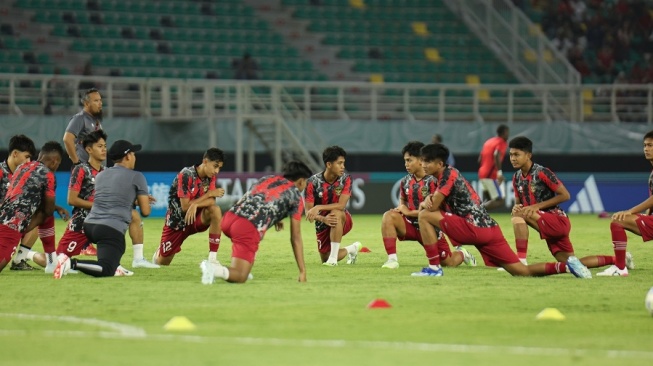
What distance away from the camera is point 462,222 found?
1398 centimetres

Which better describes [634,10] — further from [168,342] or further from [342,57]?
[168,342]

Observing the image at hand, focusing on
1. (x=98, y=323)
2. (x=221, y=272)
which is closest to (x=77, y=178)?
(x=221, y=272)

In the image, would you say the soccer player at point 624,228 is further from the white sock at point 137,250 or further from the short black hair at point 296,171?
the white sock at point 137,250

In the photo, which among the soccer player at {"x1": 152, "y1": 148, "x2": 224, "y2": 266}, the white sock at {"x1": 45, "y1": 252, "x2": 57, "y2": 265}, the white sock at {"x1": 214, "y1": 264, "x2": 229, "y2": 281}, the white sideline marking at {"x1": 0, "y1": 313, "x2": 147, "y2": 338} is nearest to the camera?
the white sideline marking at {"x1": 0, "y1": 313, "x2": 147, "y2": 338}

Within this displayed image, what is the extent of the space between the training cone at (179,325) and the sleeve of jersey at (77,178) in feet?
18.3

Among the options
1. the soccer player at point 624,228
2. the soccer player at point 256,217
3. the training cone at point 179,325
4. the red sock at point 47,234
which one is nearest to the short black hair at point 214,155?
the soccer player at point 256,217

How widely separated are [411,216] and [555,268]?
2718mm

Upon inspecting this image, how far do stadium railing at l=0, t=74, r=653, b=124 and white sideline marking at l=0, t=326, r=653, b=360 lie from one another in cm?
2067

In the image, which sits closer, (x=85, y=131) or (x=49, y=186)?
(x=49, y=186)

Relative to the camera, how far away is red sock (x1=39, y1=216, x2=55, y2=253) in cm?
1515

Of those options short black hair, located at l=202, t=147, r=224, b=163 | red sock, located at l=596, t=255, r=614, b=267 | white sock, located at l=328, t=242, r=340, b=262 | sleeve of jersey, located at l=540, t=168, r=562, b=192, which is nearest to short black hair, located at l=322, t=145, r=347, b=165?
white sock, located at l=328, t=242, r=340, b=262

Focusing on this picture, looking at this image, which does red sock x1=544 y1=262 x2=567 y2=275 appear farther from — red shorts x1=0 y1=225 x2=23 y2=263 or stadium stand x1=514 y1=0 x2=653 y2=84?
stadium stand x1=514 y1=0 x2=653 y2=84

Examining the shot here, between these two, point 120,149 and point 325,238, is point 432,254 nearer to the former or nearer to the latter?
point 325,238

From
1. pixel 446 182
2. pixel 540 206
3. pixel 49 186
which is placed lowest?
pixel 540 206
